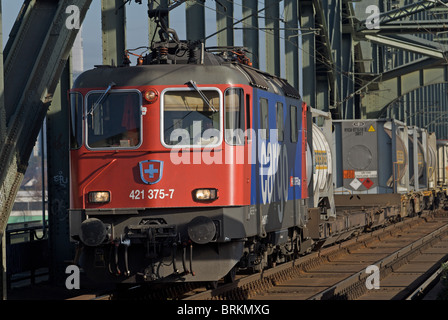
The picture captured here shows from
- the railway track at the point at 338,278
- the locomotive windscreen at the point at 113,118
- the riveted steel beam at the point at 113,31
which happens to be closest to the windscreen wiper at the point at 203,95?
the locomotive windscreen at the point at 113,118

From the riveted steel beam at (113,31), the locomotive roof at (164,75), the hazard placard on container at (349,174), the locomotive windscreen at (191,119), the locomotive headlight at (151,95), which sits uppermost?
the riveted steel beam at (113,31)

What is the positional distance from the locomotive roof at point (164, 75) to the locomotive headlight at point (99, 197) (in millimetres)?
1447

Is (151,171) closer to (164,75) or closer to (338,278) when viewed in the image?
(164,75)

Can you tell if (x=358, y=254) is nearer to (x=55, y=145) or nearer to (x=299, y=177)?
(x=299, y=177)

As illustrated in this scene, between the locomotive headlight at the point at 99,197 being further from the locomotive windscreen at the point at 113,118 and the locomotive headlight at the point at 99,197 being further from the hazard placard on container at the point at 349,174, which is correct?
the hazard placard on container at the point at 349,174

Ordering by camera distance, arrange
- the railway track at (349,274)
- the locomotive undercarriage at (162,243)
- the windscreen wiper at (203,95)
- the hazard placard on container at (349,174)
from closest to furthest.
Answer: the locomotive undercarriage at (162,243) → the windscreen wiper at (203,95) → the railway track at (349,274) → the hazard placard on container at (349,174)

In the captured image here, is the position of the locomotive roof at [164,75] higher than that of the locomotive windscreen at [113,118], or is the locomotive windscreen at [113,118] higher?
the locomotive roof at [164,75]

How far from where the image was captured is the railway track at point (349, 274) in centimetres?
1333

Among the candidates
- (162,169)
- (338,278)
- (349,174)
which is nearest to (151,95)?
(162,169)

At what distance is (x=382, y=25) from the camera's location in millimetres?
40219

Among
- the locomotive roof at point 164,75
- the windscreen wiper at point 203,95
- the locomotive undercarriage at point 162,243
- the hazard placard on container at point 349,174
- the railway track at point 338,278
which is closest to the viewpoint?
the locomotive undercarriage at point 162,243

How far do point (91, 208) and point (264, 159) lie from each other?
2.56 metres

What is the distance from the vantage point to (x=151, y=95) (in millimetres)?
11914
